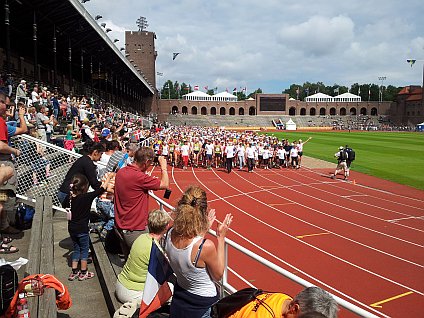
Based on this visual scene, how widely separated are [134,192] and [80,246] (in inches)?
51.9

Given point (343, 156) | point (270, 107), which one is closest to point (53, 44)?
point (343, 156)

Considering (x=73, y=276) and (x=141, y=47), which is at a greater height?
(x=141, y=47)

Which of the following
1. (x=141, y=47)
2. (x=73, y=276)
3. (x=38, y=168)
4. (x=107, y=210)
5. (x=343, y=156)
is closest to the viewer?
(x=73, y=276)

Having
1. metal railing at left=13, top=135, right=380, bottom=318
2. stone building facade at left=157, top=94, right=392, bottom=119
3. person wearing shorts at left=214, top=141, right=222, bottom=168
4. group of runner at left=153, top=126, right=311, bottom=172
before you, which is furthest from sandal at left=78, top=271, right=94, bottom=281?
stone building facade at left=157, top=94, right=392, bottom=119

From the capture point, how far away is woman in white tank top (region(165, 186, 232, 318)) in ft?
10.1

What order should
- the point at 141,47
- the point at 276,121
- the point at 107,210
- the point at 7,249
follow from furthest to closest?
1. the point at 276,121
2. the point at 141,47
3. the point at 107,210
4. the point at 7,249

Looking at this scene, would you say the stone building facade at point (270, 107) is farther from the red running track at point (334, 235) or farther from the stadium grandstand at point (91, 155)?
the red running track at point (334, 235)

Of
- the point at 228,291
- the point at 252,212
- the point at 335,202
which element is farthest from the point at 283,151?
the point at 228,291

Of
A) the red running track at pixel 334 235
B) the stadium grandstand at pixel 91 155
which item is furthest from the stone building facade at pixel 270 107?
the red running track at pixel 334 235

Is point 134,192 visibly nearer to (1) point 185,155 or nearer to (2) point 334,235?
(2) point 334,235

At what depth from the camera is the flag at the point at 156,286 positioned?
3617mm

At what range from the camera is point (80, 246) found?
5.36m

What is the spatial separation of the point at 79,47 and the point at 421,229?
3150 cm

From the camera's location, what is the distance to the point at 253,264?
8438mm
